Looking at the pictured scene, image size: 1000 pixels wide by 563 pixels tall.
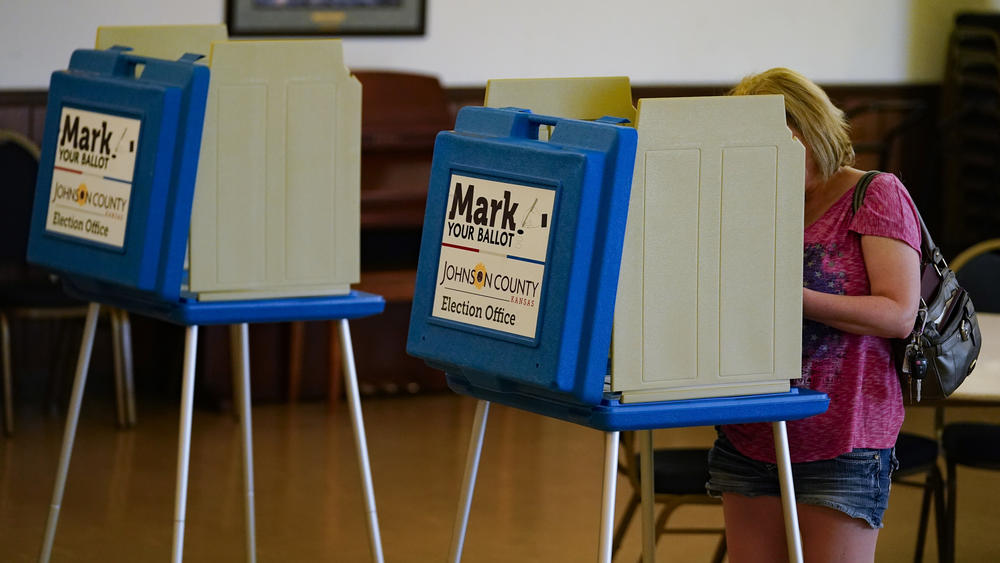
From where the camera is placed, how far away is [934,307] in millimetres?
2275

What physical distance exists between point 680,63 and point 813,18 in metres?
0.76

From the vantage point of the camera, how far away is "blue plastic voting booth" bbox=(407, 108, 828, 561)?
71.6 inches

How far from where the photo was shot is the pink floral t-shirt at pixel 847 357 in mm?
2219

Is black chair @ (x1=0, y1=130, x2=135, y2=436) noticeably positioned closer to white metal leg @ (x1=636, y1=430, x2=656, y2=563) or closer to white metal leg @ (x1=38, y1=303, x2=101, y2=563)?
white metal leg @ (x1=38, y1=303, x2=101, y2=563)

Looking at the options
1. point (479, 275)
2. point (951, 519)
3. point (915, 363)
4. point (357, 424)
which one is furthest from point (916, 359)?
point (951, 519)

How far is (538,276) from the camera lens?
6.09ft

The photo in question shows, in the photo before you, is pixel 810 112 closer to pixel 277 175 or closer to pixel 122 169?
pixel 277 175

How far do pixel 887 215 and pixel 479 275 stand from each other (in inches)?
26.5

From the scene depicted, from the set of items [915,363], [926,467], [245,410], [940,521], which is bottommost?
[940,521]

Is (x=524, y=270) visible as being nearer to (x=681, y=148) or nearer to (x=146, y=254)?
(x=681, y=148)

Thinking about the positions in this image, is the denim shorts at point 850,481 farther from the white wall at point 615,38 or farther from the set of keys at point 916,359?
the white wall at point 615,38

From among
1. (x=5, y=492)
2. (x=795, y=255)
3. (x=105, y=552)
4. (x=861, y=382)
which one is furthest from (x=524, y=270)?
(x=5, y=492)

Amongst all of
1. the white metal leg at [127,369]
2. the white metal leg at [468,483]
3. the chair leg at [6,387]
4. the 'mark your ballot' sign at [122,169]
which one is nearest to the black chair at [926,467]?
the white metal leg at [468,483]

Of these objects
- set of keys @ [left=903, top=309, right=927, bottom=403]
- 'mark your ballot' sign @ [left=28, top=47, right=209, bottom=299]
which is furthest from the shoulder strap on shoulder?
'mark your ballot' sign @ [left=28, top=47, right=209, bottom=299]
